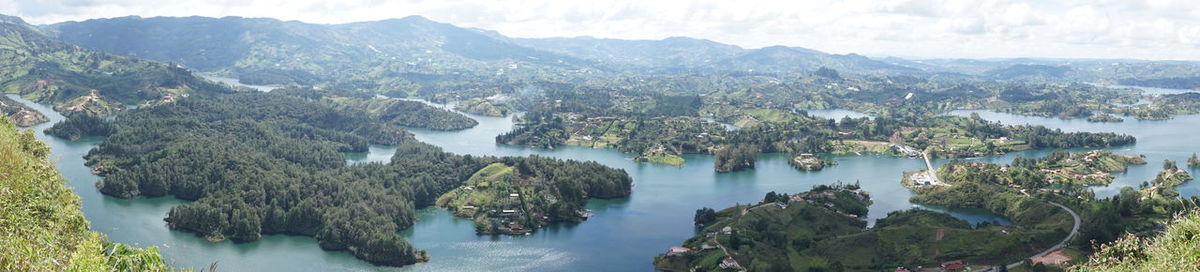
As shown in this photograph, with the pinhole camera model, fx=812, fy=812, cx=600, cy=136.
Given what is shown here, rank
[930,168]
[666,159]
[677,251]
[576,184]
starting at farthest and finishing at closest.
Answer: [666,159] → [930,168] → [576,184] → [677,251]

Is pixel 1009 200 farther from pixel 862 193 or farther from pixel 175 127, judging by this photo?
pixel 175 127

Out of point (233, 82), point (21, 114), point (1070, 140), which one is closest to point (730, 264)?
point (1070, 140)

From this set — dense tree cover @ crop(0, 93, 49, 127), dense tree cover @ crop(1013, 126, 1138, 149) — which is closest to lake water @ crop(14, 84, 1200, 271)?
dense tree cover @ crop(1013, 126, 1138, 149)

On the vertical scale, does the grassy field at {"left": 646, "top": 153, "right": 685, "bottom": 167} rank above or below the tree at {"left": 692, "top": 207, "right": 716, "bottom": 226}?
below

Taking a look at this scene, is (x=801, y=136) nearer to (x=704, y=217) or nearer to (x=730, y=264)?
(x=704, y=217)

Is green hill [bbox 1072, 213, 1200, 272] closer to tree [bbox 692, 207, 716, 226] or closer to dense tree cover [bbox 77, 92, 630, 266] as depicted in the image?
dense tree cover [bbox 77, 92, 630, 266]
